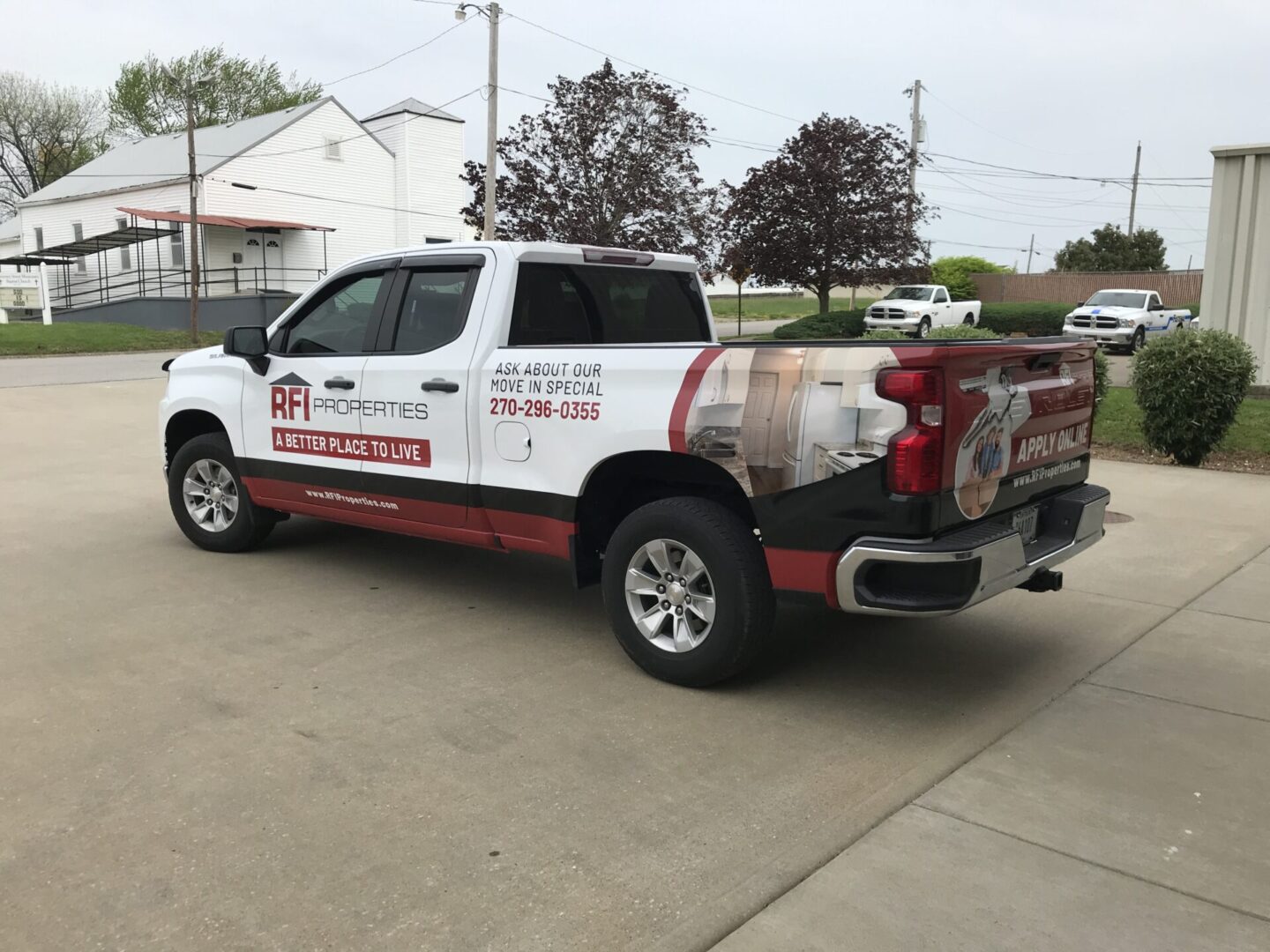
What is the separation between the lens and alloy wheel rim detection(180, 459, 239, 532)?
686 centimetres

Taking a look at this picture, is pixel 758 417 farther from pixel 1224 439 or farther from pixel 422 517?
pixel 1224 439

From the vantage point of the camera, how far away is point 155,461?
1079 cm

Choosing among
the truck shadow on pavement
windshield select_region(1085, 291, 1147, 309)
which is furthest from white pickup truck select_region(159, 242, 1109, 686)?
windshield select_region(1085, 291, 1147, 309)

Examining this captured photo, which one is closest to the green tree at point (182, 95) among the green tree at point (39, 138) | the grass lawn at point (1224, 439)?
the green tree at point (39, 138)

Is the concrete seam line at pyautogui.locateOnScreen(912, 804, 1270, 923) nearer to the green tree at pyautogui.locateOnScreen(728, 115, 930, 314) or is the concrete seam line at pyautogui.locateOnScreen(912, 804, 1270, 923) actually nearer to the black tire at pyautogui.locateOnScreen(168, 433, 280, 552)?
the black tire at pyautogui.locateOnScreen(168, 433, 280, 552)

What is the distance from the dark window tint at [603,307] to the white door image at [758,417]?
1.52m

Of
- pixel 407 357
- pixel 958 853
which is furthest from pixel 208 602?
pixel 958 853

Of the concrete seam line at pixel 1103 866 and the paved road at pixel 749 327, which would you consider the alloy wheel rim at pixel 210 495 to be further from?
the paved road at pixel 749 327

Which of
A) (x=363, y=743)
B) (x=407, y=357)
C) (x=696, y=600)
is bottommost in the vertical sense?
(x=363, y=743)

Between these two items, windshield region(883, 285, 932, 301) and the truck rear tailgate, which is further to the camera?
windshield region(883, 285, 932, 301)

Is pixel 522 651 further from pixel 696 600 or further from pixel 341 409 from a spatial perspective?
pixel 341 409

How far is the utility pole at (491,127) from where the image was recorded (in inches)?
1069

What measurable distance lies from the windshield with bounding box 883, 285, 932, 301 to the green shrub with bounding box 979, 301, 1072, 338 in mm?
2431

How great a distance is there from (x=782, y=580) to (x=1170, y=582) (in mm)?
3381
